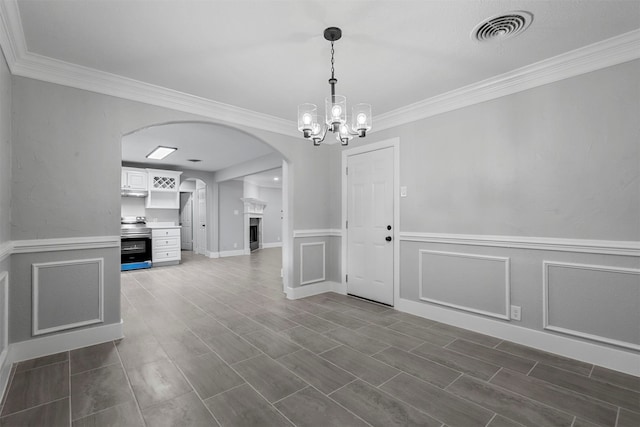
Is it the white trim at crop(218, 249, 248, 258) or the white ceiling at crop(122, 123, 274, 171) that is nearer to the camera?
the white ceiling at crop(122, 123, 274, 171)

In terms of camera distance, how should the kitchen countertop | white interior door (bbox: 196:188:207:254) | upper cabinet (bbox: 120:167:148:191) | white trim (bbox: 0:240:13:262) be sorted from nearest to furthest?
white trim (bbox: 0:240:13:262)
upper cabinet (bbox: 120:167:148:191)
the kitchen countertop
white interior door (bbox: 196:188:207:254)

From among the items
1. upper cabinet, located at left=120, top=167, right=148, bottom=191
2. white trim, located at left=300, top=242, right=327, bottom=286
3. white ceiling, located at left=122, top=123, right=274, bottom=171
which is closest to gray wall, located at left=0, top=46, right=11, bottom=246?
white ceiling, located at left=122, top=123, right=274, bottom=171

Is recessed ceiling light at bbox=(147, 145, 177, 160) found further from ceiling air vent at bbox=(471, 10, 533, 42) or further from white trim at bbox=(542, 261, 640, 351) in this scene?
white trim at bbox=(542, 261, 640, 351)

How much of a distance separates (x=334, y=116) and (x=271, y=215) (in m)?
9.96

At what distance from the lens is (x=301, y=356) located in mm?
2496

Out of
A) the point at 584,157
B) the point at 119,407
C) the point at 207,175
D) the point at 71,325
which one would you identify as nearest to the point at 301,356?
the point at 119,407

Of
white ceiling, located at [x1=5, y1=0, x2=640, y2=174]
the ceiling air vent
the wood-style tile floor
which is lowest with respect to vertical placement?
the wood-style tile floor

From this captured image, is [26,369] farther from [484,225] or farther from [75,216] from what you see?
[484,225]

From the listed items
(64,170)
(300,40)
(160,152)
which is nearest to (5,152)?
(64,170)

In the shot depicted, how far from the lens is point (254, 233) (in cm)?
1084

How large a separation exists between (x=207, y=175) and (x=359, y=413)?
827 centimetres

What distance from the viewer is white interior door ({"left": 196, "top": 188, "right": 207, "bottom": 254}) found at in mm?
9156

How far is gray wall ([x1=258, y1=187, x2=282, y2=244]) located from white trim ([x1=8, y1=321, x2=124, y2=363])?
28.3 ft

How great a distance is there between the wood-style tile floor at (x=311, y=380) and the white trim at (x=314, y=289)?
0.83 metres
